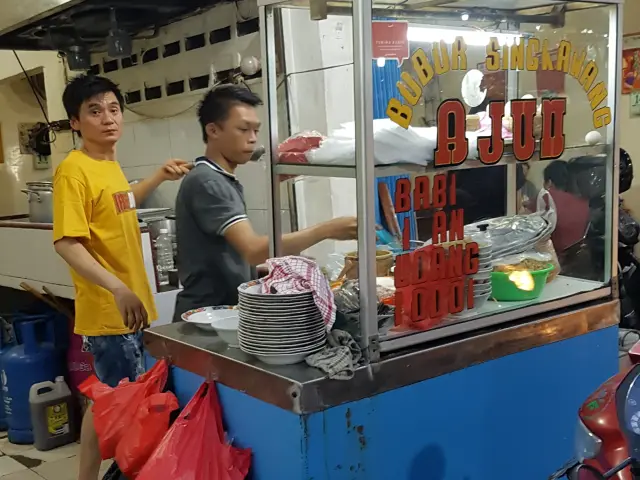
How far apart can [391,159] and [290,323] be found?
418mm

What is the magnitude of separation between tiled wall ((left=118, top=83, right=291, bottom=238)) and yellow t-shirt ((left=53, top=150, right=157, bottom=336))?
Answer: 82cm

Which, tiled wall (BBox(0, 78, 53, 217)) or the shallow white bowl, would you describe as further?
tiled wall (BBox(0, 78, 53, 217))

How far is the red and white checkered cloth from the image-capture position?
5.20ft

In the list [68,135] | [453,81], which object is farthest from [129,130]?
[453,81]

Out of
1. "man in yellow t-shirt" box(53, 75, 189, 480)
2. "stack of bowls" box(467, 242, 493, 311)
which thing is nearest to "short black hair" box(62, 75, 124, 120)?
"man in yellow t-shirt" box(53, 75, 189, 480)

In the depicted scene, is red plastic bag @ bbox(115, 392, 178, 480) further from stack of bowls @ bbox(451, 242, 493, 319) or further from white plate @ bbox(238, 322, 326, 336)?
stack of bowls @ bbox(451, 242, 493, 319)

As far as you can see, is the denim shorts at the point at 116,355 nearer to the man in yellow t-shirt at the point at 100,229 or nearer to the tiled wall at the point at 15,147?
the man in yellow t-shirt at the point at 100,229

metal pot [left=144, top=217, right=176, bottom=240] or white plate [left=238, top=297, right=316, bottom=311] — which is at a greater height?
white plate [left=238, top=297, right=316, bottom=311]

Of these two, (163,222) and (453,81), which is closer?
(453,81)

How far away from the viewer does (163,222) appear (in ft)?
12.1

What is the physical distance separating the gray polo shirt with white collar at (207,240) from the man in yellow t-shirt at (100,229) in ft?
1.09

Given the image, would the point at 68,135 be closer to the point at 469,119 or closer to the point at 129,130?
the point at 129,130

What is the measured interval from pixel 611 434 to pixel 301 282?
2.33 ft

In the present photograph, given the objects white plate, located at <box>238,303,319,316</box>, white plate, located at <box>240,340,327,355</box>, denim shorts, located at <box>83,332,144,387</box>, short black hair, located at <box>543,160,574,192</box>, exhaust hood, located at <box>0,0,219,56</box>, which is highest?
exhaust hood, located at <box>0,0,219,56</box>
